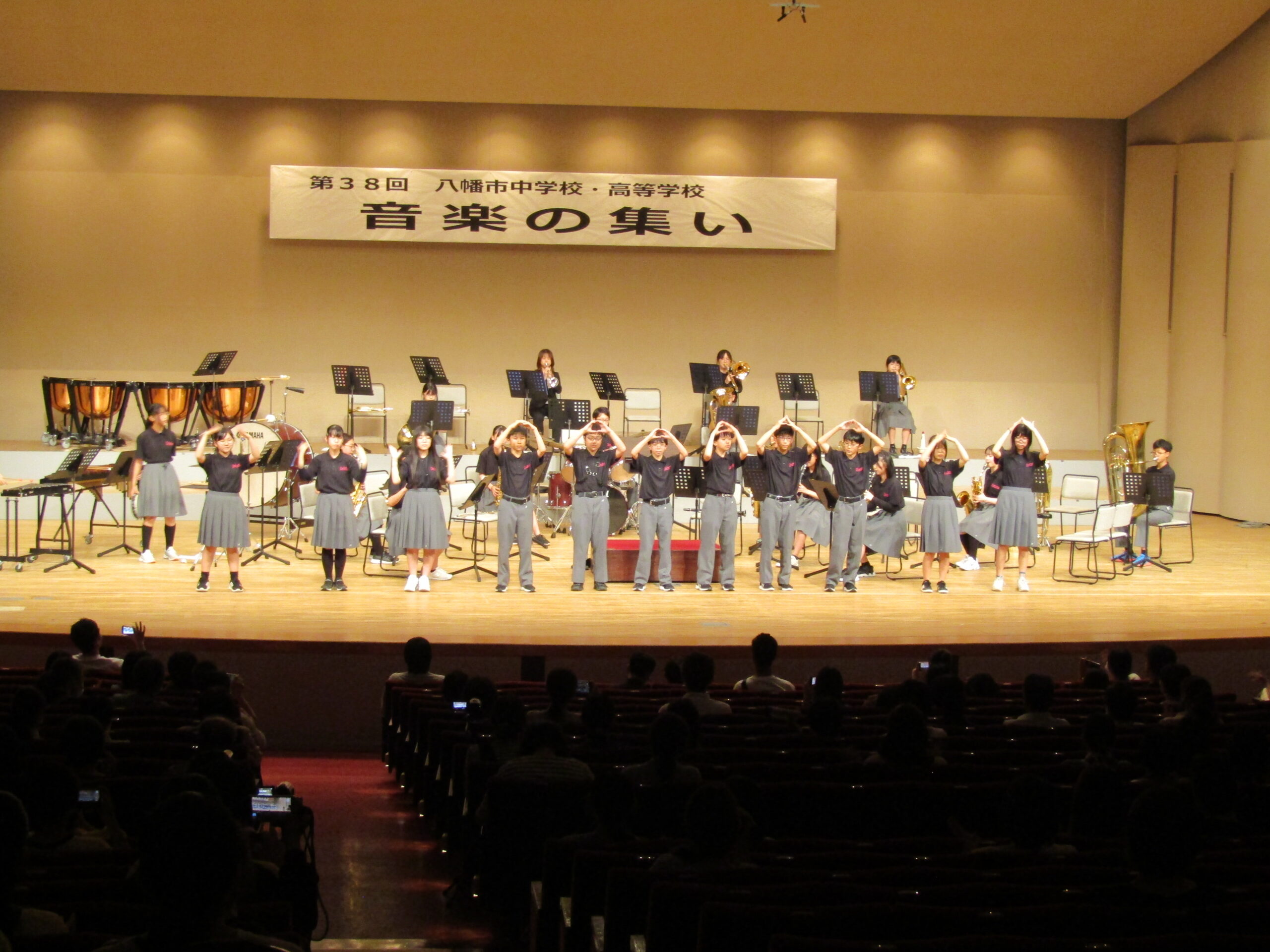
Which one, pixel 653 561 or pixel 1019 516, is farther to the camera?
pixel 653 561

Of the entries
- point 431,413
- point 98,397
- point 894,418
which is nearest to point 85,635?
point 431,413

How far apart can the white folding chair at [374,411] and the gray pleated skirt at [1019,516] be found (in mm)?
8505

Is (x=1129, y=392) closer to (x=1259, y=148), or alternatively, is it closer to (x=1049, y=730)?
(x=1259, y=148)

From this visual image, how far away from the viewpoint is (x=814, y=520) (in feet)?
37.6

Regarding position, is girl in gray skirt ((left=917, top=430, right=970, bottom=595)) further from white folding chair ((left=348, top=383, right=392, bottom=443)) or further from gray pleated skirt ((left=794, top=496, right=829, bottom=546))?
white folding chair ((left=348, top=383, right=392, bottom=443))

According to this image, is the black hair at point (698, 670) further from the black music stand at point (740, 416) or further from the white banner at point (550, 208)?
the white banner at point (550, 208)

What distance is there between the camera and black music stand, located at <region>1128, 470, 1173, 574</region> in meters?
12.2

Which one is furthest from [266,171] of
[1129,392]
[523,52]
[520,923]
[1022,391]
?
[520,923]

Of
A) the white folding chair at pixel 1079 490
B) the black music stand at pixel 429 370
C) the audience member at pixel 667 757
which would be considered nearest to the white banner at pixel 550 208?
the black music stand at pixel 429 370

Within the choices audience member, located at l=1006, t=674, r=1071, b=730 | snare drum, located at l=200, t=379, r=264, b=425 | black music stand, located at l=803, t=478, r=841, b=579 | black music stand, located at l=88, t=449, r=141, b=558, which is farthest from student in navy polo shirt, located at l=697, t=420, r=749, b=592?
snare drum, located at l=200, t=379, r=264, b=425

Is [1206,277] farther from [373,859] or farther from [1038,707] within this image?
[373,859]

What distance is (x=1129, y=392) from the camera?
17.6 meters

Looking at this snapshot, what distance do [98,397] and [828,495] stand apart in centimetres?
955

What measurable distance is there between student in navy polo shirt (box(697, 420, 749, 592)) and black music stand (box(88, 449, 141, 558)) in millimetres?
5087
